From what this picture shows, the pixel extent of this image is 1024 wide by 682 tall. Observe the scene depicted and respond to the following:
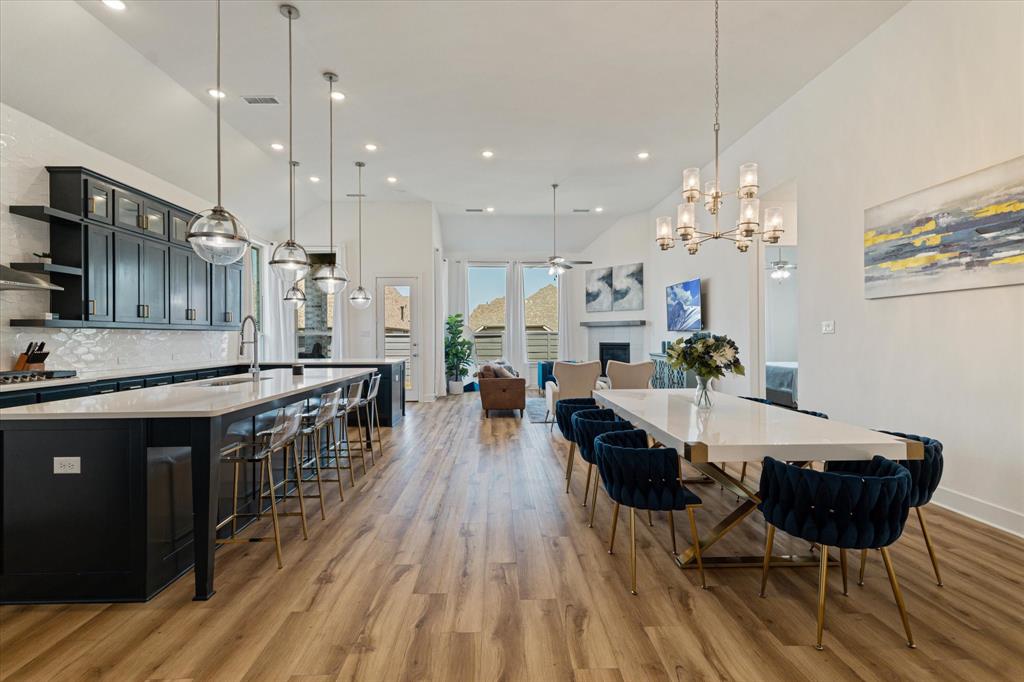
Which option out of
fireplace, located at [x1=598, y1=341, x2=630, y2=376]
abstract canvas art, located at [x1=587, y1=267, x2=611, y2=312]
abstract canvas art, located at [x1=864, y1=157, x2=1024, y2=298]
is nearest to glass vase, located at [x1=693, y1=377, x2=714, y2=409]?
abstract canvas art, located at [x1=864, y1=157, x2=1024, y2=298]

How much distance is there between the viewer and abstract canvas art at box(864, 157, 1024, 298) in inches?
117

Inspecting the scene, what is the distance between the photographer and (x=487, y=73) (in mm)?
4523

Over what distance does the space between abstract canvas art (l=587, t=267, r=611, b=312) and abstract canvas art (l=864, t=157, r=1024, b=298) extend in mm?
6441

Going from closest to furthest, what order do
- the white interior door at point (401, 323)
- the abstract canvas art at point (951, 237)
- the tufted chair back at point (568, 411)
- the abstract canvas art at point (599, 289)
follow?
the abstract canvas art at point (951, 237)
the tufted chair back at point (568, 411)
the white interior door at point (401, 323)
the abstract canvas art at point (599, 289)

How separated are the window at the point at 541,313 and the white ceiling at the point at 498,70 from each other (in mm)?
4447

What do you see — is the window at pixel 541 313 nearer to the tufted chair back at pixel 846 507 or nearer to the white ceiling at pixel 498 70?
the white ceiling at pixel 498 70

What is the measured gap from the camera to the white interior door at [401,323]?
9164mm

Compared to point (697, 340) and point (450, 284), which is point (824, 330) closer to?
point (697, 340)

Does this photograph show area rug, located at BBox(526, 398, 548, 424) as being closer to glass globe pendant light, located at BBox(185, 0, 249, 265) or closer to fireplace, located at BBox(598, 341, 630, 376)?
fireplace, located at BBox(598, 341, 630, 376)

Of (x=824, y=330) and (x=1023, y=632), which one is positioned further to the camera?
(x=824, y=330)

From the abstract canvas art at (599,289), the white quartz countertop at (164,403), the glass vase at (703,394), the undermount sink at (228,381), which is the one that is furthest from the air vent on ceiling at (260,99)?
the abstract canvas art at (599,289)

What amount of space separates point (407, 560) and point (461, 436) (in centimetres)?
335

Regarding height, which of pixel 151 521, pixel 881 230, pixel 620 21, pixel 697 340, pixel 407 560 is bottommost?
pixel 407 560

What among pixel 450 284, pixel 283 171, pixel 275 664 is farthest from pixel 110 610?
pixel 450 284
